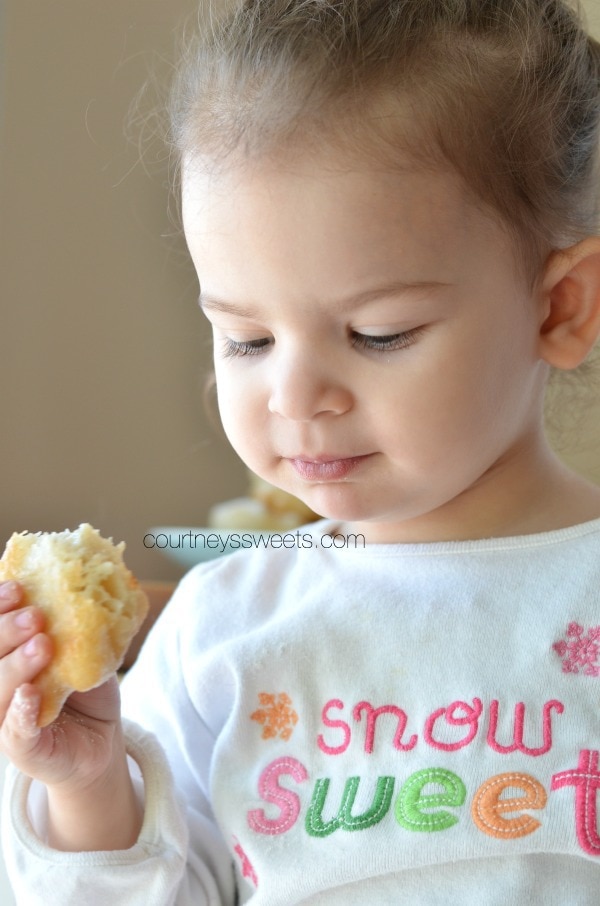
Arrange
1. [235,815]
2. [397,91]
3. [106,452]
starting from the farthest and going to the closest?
[106,452] → [235,815] → [397,91]

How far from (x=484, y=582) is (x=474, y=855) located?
0.22 m

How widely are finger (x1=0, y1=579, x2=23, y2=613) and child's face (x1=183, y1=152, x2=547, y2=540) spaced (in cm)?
21

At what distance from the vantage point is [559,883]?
823 mm

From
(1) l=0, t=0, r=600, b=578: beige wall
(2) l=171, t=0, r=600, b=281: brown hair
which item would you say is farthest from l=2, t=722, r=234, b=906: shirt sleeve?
(1) l=0, t=0, r=600, b=578: beige wall

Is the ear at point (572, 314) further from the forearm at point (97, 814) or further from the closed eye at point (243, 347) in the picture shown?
the forearm at point (97, 814)

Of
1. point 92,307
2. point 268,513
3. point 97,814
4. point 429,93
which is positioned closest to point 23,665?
point 97,814

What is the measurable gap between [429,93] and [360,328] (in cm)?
19

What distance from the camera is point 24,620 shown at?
797 millimetres

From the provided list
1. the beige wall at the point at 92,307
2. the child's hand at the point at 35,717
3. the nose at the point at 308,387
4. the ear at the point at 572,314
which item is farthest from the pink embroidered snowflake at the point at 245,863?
the beige wall at the point at 92,307

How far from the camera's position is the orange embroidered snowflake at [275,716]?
930mm

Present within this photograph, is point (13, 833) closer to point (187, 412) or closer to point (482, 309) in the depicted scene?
Answer: point (482, 309)

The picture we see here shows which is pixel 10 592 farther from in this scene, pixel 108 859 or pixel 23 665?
pixel 108 859

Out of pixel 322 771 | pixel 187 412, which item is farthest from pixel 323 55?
pixel 187 412

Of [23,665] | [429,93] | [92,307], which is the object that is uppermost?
[92,307]
